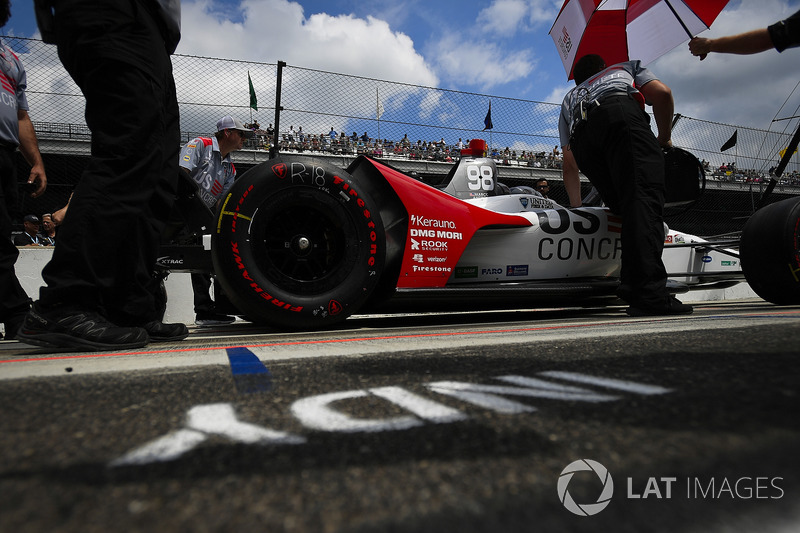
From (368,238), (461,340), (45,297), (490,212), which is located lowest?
(461,340)

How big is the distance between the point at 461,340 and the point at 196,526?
1.20 meters

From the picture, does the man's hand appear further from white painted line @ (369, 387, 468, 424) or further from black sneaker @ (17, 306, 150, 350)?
white painted line @ (369, 387, 468, 424)

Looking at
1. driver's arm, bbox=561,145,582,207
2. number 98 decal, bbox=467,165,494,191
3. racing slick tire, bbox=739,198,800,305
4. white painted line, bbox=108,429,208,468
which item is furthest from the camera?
driver's arm, bbox=561,145,582,207

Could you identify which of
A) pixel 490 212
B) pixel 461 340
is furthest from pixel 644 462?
pixel 490 212

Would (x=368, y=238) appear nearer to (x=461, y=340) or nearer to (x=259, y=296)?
(x=259, y=296)

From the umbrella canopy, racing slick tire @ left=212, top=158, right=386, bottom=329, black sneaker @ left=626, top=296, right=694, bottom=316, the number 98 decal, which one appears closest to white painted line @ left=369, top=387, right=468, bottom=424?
racing slick tire @ left=212, top=158, right=386, bottom=329

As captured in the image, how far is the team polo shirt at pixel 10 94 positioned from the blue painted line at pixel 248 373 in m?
2.15

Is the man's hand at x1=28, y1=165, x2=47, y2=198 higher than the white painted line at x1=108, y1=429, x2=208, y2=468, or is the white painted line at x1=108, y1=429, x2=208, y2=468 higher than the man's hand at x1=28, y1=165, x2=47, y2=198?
the man's hand at x1=28, y1=165, x2=47, y2=198

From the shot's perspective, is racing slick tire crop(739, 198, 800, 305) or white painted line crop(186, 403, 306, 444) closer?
white painted line crop(186, 403, 306, 444)

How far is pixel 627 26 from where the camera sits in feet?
14.5

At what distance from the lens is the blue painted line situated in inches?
34.2

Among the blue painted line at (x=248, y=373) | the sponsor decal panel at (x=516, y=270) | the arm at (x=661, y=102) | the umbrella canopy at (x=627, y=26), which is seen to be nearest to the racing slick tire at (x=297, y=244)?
the blue painted line at (x=248, y=373)

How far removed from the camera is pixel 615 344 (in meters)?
1.27

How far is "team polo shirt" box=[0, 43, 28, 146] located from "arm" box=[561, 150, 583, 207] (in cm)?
339
